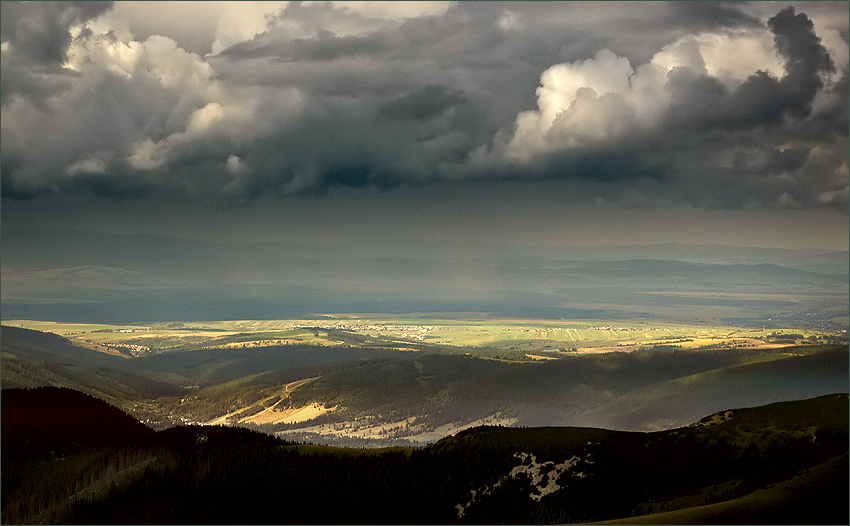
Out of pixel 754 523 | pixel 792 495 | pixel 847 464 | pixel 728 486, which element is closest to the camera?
pixel 754 523

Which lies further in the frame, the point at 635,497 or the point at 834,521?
the point at 635,497

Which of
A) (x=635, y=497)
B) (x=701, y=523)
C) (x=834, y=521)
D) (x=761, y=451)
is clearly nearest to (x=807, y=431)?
(x=761, y=451)

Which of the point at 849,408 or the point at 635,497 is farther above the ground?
the point at 849,408

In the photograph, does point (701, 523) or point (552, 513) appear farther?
point (552, 513)

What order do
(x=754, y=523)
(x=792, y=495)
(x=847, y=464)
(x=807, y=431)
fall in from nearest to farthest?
(x=754, y=523), (x=792, y=495), (x=847, y=464), (x=807, y=431)

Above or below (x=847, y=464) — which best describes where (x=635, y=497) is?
below

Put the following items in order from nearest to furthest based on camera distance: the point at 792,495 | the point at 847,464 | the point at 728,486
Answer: the point at 792,495, the point at 847,464, the point at 728,486

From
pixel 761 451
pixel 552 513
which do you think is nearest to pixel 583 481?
pixel 552 513

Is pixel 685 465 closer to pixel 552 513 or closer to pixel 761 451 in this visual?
pixel 761 451

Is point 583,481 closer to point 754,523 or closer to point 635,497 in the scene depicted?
point 635,497
